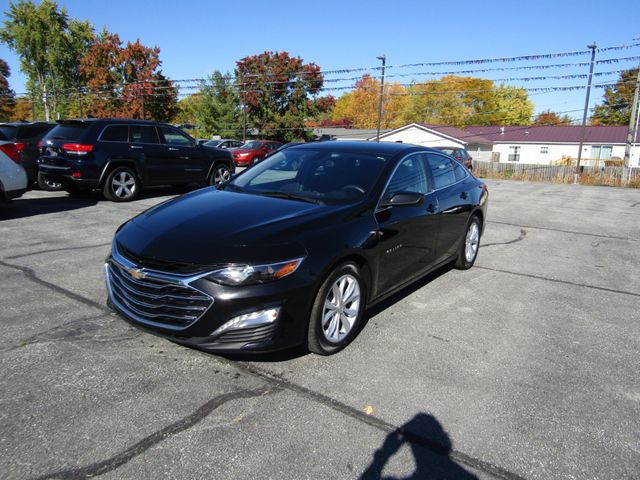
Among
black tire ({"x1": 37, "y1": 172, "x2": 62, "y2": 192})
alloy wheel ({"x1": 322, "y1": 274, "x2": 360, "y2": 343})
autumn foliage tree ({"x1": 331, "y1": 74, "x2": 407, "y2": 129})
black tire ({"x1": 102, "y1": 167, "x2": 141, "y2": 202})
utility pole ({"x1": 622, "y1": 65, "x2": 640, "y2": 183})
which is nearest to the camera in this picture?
alloy wheel ({"x1": 322, "y1": 274, "x2": 360, "y2": 343})

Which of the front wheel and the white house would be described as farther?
the white house

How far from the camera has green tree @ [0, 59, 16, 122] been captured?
213ft

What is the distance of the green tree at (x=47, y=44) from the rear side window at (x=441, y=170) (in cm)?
6467

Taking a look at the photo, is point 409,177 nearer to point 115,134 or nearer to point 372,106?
point 115,134

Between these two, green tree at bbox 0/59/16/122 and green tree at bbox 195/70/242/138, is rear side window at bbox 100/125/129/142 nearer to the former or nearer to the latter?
green tree at bbox 195/70/242/138

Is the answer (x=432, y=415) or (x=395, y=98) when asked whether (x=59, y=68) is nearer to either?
(x=395, y=98)

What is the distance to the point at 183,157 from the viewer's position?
11477 mm

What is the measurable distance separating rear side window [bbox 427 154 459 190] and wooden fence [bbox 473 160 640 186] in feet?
74.7

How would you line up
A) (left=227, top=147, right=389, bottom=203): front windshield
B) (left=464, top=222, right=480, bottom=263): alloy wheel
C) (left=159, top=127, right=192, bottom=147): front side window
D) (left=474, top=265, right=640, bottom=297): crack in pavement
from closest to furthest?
(left=227, top=147, right=389, bottom=203): front windshield
(left=474, top=265, right=640, bottom=297): crack in pavement
(left=464, top=222, right=480, bottom=263): alloy wheel
(left=159, top=127, right=192, bottom=147): front side window

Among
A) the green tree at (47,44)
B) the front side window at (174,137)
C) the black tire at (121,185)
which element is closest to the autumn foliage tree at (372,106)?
the green tree at (47,44)

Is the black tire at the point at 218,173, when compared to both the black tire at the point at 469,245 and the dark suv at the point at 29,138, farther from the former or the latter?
the black tire at the point at 469,245

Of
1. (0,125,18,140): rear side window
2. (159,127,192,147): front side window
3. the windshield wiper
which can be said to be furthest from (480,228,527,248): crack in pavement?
(0,125,18,140): rear side window

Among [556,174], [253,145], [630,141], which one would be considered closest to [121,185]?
[253,145]

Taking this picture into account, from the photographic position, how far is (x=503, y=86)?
8144cm
